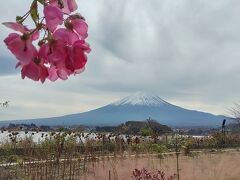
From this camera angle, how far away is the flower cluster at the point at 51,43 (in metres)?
0.93

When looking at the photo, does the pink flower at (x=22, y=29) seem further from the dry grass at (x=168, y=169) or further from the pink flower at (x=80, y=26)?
the dry grass at (x=168, y=169)

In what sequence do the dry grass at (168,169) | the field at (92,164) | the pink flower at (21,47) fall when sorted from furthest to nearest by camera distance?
the dry grass at (168,169) < the field at (92,164) < the pink flower at (21,47)

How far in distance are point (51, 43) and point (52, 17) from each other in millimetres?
46

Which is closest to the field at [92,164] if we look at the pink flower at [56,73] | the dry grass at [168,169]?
the dry grass at [168,169]

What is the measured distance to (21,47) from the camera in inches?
36.4

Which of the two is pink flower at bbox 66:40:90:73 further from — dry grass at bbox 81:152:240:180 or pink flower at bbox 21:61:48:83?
dry grass at bbox 81:152:240:180

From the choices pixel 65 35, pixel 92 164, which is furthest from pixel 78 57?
pixel 92 164

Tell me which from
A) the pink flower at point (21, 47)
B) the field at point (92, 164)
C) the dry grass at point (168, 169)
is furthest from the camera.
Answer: the dry grass at point (168, 169)

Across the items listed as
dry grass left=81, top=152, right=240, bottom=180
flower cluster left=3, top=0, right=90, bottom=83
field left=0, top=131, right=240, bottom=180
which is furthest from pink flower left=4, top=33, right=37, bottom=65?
dry grass left=81, top=152, right=240, bottom=180

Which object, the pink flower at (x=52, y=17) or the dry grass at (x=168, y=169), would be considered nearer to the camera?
the pink flower at (x=52, y=17)

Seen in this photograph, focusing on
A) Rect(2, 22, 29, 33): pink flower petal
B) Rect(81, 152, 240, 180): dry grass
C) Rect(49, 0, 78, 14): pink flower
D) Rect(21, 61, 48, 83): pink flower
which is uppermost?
Rect(49, 0, 78, 14): pink flower

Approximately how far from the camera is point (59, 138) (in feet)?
38.1

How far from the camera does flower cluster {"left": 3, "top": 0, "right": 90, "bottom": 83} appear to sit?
36.6 inches

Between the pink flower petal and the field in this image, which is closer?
the pink flower petal
